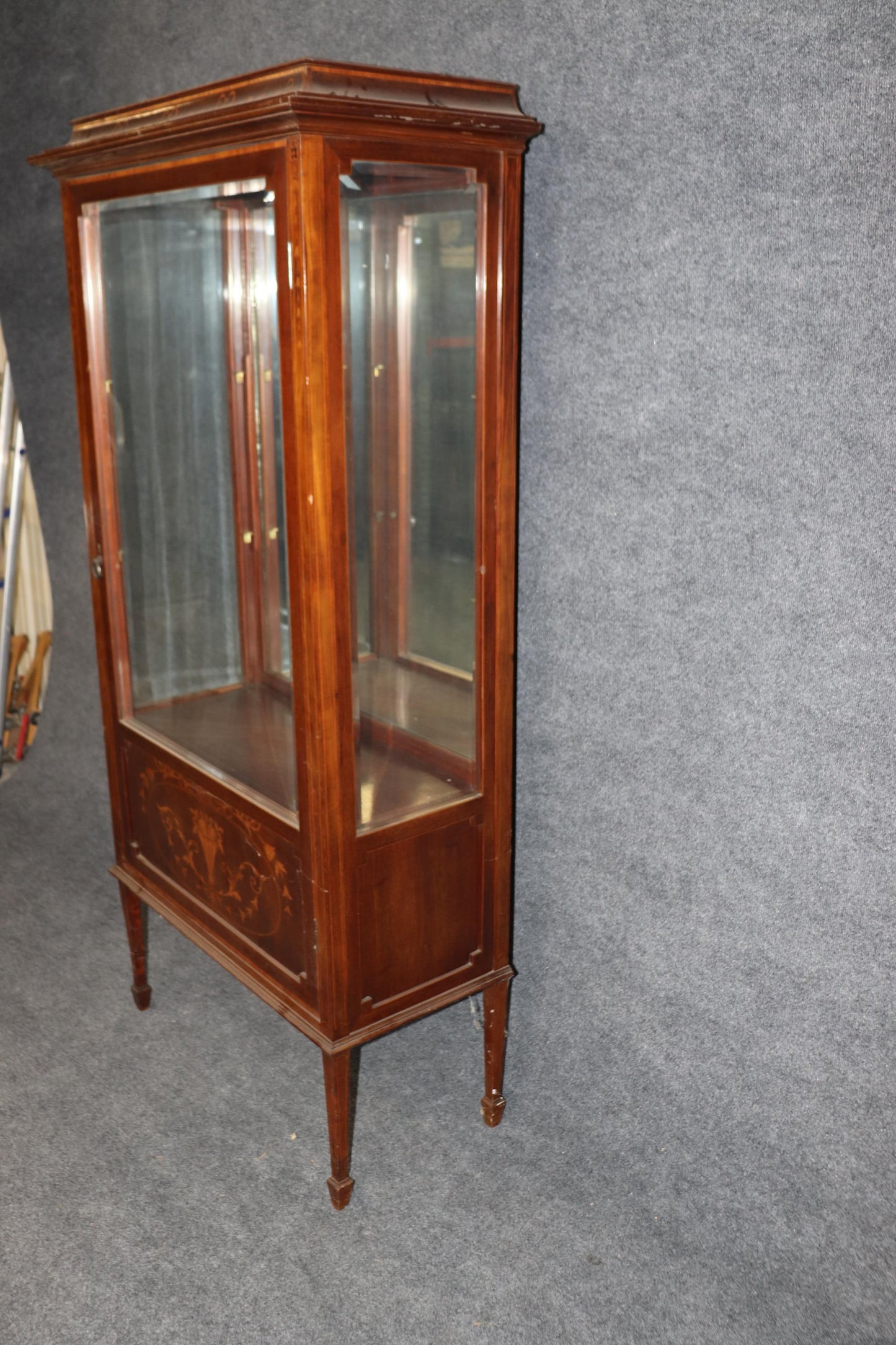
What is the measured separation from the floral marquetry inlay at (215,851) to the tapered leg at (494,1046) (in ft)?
1.16

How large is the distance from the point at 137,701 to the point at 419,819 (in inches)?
22.8

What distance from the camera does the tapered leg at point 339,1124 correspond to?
155 cm

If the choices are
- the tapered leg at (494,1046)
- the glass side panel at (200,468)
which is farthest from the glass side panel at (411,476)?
the tapered leg at (494,1046)

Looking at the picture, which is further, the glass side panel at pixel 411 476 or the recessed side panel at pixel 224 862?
the recessed side panel at pixel 224 862

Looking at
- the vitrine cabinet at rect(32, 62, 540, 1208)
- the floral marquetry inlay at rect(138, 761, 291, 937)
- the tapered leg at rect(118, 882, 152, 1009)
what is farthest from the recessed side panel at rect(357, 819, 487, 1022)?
the tapered leg at rect(118, 882, 152, 1009)

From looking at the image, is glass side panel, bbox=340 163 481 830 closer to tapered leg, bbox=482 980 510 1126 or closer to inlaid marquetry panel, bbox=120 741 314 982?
inlaid marquetry panel, bbox=120 741 314 982

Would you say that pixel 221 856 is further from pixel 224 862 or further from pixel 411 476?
pixel 411 476

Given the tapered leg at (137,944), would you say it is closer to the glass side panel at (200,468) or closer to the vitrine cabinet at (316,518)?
the vitrine cabinet at (316,518)

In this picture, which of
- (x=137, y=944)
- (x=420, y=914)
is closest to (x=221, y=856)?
(x=420, y=914)

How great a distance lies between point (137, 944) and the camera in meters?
2.05

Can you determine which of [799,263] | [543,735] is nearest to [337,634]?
[543,735]

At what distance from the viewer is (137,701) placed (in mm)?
1833

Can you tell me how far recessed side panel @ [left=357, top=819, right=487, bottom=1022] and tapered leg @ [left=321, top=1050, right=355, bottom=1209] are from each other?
8 cm

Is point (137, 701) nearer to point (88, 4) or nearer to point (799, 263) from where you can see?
point (799, 263)
